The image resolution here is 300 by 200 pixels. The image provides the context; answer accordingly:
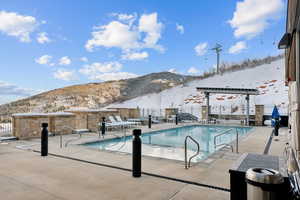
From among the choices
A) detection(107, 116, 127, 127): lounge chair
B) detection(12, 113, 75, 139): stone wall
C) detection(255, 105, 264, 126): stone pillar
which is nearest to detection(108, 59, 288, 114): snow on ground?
detection(255, 105, 264, 126): stone pillar

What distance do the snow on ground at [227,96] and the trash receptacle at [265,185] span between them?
2325 centimetres

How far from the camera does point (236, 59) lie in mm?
36438

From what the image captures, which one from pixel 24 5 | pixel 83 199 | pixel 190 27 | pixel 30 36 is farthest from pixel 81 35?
pixel 83 199

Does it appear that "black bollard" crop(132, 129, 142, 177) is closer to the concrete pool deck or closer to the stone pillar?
the concrete pool deck

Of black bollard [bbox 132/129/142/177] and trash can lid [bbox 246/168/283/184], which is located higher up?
trash can lid [bbox 246/168/283/184]

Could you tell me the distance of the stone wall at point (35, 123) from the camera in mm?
8133

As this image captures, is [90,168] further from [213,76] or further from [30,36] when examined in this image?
[213,76]

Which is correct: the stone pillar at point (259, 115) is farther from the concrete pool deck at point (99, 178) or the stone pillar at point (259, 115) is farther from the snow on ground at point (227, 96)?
the concrete pool deck at point (99, 178)

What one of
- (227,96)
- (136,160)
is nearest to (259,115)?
(136,160)

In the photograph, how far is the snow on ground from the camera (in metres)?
25.7

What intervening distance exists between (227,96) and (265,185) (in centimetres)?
2777

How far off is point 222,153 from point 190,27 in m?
14.9

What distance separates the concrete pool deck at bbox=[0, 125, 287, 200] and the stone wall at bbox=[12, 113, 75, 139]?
2.71 metres

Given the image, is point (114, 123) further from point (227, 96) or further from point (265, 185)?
point (227, 96)
